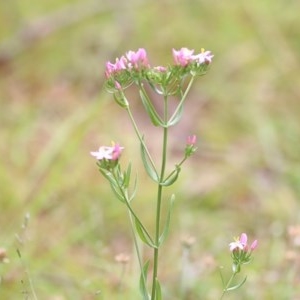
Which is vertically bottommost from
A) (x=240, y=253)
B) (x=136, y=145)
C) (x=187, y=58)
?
(x=240, y=253)

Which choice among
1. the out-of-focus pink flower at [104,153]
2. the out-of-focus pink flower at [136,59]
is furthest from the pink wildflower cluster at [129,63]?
the out-of-focus pink flower at [104,153]

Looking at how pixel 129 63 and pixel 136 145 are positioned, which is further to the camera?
pixel 136 145

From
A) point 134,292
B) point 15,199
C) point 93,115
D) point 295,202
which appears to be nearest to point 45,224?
point 15,199

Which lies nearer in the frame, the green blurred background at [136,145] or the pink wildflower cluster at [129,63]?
the pink wildflower cluster at [129,63]

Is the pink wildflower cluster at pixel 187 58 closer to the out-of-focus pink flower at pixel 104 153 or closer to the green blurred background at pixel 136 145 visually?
the out-of-focus pink flower at pixel 104 153

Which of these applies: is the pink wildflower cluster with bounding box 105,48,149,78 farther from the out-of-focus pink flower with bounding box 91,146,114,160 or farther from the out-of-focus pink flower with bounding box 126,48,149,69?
the out-of-focus pink flower with bounding box 91,146,114,160

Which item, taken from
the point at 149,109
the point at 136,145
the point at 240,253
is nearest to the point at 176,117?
the point at 149,109

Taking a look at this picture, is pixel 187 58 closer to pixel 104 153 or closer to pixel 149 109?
pixel 149 109

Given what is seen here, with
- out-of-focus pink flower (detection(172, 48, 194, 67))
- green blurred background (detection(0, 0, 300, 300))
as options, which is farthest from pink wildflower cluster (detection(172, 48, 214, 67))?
green blurred background (detection(0, 0, 300, 300))
